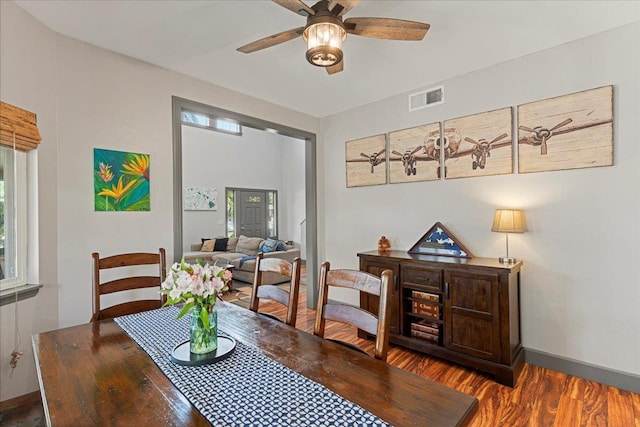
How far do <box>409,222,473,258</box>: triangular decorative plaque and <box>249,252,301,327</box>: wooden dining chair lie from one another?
78.4 inches

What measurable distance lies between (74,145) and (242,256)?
4512mm

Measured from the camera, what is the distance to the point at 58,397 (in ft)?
3.32

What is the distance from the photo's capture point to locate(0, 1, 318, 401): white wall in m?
2.14

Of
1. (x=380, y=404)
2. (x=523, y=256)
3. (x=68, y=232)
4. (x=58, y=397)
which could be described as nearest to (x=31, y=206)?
(x=68, y=232)

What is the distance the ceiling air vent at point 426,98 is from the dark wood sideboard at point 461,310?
5.50ft

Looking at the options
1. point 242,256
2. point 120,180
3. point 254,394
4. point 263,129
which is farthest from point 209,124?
point 254,394

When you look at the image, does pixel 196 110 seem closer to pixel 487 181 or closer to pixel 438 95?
pixel 438 95

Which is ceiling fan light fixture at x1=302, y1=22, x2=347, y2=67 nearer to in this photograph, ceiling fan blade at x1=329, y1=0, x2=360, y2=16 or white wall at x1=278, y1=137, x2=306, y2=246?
ceiling fan blade at x1=329, y1=0, x2=360, y2=16

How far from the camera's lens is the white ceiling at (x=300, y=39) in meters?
2.12

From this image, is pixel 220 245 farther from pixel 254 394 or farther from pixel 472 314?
pixel 254 394

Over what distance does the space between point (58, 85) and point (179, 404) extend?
2.66m

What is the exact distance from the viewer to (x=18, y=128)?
2068 millimetres

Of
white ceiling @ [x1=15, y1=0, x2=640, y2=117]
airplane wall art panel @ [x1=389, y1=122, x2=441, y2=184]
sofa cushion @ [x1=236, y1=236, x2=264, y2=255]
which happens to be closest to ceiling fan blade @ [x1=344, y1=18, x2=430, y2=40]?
white ceiling @ [x1=15, y1=0, x2=640, y2=117]

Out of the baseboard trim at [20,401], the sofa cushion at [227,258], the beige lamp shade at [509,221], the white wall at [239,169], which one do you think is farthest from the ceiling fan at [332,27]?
the white wall at [239,169]
